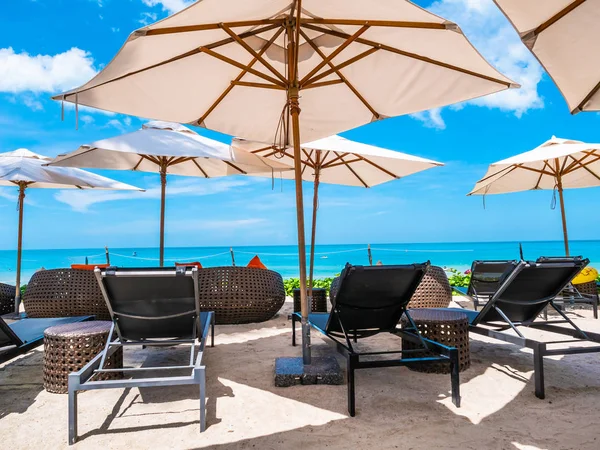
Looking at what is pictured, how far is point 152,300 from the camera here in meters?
2.59

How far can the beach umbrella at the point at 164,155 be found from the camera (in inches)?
167

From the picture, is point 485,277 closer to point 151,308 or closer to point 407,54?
point 407,54

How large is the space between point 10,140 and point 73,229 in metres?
16.5

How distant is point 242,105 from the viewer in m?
4.04

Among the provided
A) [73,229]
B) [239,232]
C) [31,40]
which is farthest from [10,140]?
[239,232]

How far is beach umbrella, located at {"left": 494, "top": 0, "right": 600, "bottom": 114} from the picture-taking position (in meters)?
2.12

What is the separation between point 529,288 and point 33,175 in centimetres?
570

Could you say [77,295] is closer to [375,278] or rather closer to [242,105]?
[242,105]

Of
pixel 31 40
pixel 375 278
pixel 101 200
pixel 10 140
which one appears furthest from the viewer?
pixel 101 200

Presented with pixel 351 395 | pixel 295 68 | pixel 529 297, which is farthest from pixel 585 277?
pixel 295 68

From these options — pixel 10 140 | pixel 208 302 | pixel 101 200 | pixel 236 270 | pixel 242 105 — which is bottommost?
pixel 208 302

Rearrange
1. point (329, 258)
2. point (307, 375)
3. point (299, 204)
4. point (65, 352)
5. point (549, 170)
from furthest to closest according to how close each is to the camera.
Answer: point (329, 258), point (549, 170), point (299, 204), point (307, 375), point (65, 352)

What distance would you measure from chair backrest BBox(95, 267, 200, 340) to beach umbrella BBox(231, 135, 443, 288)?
97.3 inches

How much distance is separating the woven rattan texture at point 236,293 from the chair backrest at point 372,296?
1.95m
